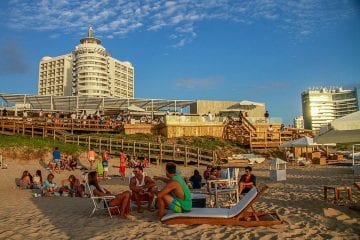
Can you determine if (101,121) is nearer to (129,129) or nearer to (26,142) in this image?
(129,129)


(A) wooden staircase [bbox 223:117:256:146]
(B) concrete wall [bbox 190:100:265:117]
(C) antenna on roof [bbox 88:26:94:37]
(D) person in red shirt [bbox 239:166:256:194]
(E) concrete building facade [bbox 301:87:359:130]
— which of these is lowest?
(D) person in red shirt [bbox 239:166:256:194]

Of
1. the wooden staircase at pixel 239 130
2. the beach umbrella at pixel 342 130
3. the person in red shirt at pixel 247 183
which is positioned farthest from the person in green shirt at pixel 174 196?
the wooden staircase at pixel 239 130

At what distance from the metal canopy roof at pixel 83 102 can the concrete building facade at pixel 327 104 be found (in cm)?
11575

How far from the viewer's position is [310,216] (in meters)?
6.27

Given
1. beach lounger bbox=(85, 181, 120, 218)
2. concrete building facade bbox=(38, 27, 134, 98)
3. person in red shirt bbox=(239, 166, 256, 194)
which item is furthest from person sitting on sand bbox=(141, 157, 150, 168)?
concrete building facade bbox=(38, 27, 134, 98)

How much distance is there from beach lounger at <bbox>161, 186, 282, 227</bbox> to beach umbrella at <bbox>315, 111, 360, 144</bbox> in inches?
95.1

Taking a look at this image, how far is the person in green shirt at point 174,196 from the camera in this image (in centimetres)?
582

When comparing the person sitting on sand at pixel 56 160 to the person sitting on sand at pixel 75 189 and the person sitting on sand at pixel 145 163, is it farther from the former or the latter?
the person sitting on sand at pixel 75 189

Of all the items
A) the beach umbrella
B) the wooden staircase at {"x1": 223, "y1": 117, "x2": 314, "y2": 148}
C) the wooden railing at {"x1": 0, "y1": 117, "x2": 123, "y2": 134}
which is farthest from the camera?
the wooden staircase at {"x1": 223, "y1": 117, "x2": 314, "y2": 148}

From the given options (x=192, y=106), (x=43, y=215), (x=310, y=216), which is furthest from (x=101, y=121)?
(x=310, y=216)

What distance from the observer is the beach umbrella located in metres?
6.94

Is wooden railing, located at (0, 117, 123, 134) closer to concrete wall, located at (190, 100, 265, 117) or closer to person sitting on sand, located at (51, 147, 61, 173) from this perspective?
person sitting on sand, located at (51, 147, 61, 173)

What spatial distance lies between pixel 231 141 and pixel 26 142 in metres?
14.1

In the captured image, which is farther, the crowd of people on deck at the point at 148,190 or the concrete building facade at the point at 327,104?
the concrete building facade at the point at 327,104
